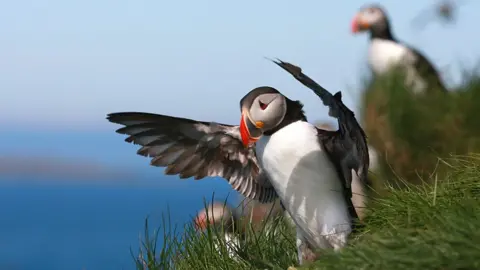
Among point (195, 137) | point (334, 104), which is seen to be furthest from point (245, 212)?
point (334, 104)

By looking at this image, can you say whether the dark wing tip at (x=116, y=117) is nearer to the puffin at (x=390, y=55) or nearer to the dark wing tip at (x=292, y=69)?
the dark wing tip at (x=292, y=69)

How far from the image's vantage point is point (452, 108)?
729cm

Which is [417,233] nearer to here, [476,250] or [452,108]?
[476,250]

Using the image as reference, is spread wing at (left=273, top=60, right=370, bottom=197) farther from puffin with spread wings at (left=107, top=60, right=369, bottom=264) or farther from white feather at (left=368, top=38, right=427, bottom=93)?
white feather at (left=368, top=38, right=427, bottom=93)

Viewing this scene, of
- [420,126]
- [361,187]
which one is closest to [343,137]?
[361,187]

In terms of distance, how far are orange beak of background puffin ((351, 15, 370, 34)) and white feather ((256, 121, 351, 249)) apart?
5940mm

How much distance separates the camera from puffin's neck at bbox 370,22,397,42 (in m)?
9.95

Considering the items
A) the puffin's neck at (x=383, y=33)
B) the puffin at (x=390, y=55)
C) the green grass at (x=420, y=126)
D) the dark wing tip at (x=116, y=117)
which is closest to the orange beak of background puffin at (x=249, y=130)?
the dark wing tip at (x=116, y=117)

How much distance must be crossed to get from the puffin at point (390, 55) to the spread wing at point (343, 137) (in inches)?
145

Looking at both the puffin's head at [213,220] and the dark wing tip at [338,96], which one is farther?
the puffin's head at [213,220]

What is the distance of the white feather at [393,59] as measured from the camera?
8266 mm

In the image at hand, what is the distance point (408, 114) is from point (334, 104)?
377 cm

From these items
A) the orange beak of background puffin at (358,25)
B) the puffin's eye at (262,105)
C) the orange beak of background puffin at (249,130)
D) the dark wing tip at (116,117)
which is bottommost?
the orange beak of background puffin at (249,130)

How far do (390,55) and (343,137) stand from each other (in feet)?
17.4
